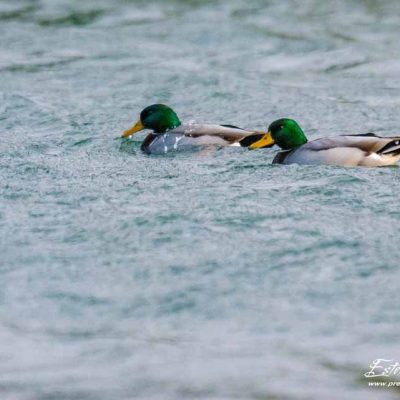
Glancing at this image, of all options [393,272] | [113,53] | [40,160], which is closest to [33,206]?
[40,160]

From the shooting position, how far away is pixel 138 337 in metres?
6.52

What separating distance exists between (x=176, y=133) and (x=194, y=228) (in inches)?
96.0

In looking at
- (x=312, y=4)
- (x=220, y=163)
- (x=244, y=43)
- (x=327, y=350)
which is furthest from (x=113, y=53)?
(x=327, y=350)

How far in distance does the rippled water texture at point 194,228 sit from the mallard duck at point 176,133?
0.11m

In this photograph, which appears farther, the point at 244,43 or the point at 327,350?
the point at 244,43

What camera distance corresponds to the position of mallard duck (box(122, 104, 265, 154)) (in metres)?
9.96

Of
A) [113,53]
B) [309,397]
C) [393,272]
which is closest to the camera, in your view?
[309,397]

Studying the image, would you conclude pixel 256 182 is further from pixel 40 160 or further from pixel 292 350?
pixel 292 350

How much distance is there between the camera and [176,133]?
33.9ft

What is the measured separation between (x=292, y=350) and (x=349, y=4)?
31.0 ft

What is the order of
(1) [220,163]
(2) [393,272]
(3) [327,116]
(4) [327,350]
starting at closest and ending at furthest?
1. (4) [327,350]
2. (2) [393,272]
3. (1) [220,163]
4. (3) [327,116]

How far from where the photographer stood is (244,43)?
13.6 m

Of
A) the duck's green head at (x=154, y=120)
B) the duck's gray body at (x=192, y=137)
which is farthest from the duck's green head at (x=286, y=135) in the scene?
the duck's green head at (x=154, y=120)

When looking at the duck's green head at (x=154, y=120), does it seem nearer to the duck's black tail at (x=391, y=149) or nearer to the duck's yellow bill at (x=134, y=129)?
the duck's yellow bill at (x=134, y=129)
